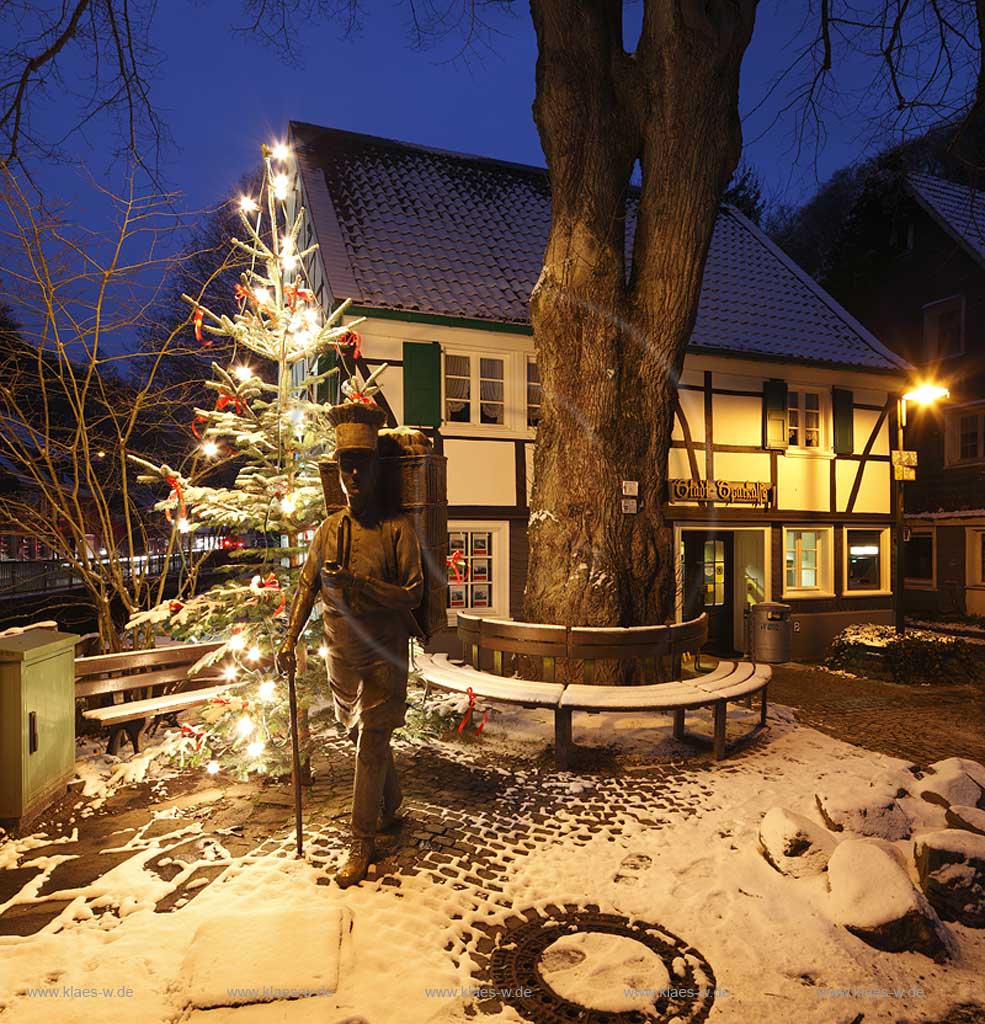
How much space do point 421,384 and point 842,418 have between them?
8.07 meters

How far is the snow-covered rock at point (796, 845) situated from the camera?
3508mm

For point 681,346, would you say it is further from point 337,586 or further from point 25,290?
point 25,290

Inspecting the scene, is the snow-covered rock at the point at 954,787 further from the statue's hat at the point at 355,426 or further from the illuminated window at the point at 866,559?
the illuminated window at the point at 866,559

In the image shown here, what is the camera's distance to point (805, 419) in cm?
1285

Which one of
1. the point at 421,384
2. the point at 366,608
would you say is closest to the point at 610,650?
the point at 366,608

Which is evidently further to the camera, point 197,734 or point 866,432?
point 866,432

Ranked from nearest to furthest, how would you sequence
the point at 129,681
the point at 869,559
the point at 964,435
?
the point at 129,681
the point at 869,559
the point at 964,435

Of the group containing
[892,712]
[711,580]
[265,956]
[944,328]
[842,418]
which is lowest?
[892,712]

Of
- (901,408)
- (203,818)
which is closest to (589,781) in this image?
(203,818)

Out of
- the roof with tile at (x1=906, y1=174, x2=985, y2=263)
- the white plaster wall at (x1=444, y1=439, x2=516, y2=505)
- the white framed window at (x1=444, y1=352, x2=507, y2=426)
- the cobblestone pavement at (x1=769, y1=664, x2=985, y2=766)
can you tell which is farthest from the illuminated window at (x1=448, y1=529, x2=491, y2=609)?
the roof with tile at (x1=906, y1=174, x2=985, y2=263)

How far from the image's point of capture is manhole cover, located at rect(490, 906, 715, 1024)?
8.46 feet

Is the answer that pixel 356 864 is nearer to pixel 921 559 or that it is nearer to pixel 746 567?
pixel 746 567

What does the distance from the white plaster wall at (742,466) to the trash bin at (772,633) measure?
230 cm

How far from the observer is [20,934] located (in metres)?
3.02
